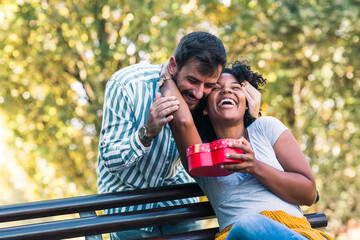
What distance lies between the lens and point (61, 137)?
6.05 m

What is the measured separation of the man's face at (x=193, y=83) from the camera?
258 cm

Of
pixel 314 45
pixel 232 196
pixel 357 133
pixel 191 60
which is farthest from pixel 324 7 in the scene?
pixel 232 196

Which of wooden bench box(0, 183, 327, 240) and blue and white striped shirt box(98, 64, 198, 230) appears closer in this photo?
wooden bench box(0, 183, 327, 240)

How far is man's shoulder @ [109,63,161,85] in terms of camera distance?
268cm

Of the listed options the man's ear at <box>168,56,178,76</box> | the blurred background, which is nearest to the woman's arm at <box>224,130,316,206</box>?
the man's ear at <box>168,56,178,76</box>

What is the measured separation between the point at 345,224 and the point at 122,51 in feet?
16.3

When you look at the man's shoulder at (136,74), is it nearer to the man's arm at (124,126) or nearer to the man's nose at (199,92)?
the man's arm at (124,126)

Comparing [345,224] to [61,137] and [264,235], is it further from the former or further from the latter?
[264,235]

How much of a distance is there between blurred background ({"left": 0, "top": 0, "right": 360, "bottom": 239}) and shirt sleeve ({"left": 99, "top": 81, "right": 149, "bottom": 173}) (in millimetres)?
3132

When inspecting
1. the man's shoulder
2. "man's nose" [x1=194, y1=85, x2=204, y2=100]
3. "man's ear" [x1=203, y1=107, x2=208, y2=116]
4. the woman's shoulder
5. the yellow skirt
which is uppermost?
the man's shoulder

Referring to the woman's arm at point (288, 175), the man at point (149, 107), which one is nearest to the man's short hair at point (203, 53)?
the man at point (149, 107)

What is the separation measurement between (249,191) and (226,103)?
1.70 feet

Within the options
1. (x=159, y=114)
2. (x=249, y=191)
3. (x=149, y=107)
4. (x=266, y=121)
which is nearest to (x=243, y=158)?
(x=249, y=191)

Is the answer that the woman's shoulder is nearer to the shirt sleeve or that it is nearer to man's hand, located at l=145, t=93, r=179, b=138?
man's hand, located at l=145, t=93, r=179, b=138
